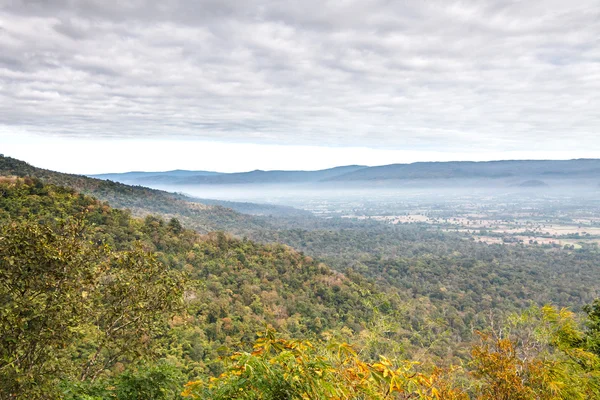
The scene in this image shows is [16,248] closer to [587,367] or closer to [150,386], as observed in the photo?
[150,386]

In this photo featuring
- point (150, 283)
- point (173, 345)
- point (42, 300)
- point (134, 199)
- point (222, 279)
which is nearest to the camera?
point (42, 300)

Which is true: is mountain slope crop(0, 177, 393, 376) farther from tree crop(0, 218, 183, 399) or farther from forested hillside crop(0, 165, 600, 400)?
tree crop(0, 218, 183, 399)

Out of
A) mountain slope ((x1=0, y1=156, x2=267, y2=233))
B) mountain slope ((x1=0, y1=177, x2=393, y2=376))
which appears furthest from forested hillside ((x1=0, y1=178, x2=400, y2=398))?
mountain slope ((x1=0, y1=156, x2=267, y2=233))

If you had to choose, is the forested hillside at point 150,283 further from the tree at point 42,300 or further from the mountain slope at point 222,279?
the mountain slope at point 222,279

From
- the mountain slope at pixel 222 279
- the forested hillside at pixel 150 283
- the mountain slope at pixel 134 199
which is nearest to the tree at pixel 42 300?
the forested hillside at pixel 150 283

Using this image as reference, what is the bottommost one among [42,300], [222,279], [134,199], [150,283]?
[222,279]

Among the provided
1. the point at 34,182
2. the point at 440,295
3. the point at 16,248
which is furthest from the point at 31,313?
the point at 440,295

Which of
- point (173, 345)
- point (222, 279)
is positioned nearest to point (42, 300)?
point (173, 345)

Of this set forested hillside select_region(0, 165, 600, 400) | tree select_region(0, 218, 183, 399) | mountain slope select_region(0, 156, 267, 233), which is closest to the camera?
forested hillside select_region(0, 165, 600, 400)

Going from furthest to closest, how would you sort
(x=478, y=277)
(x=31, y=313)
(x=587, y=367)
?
(x=478, y=277) < (x=587, y=367) < (x=31, y=313)

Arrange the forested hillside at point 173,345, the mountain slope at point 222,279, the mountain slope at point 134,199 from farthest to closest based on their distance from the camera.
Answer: the mountain slope at point 134,199 → the mountain slope at point 222,279 → the forested hillside at point 173,345

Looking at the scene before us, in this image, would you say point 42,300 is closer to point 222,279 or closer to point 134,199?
point 222,279
